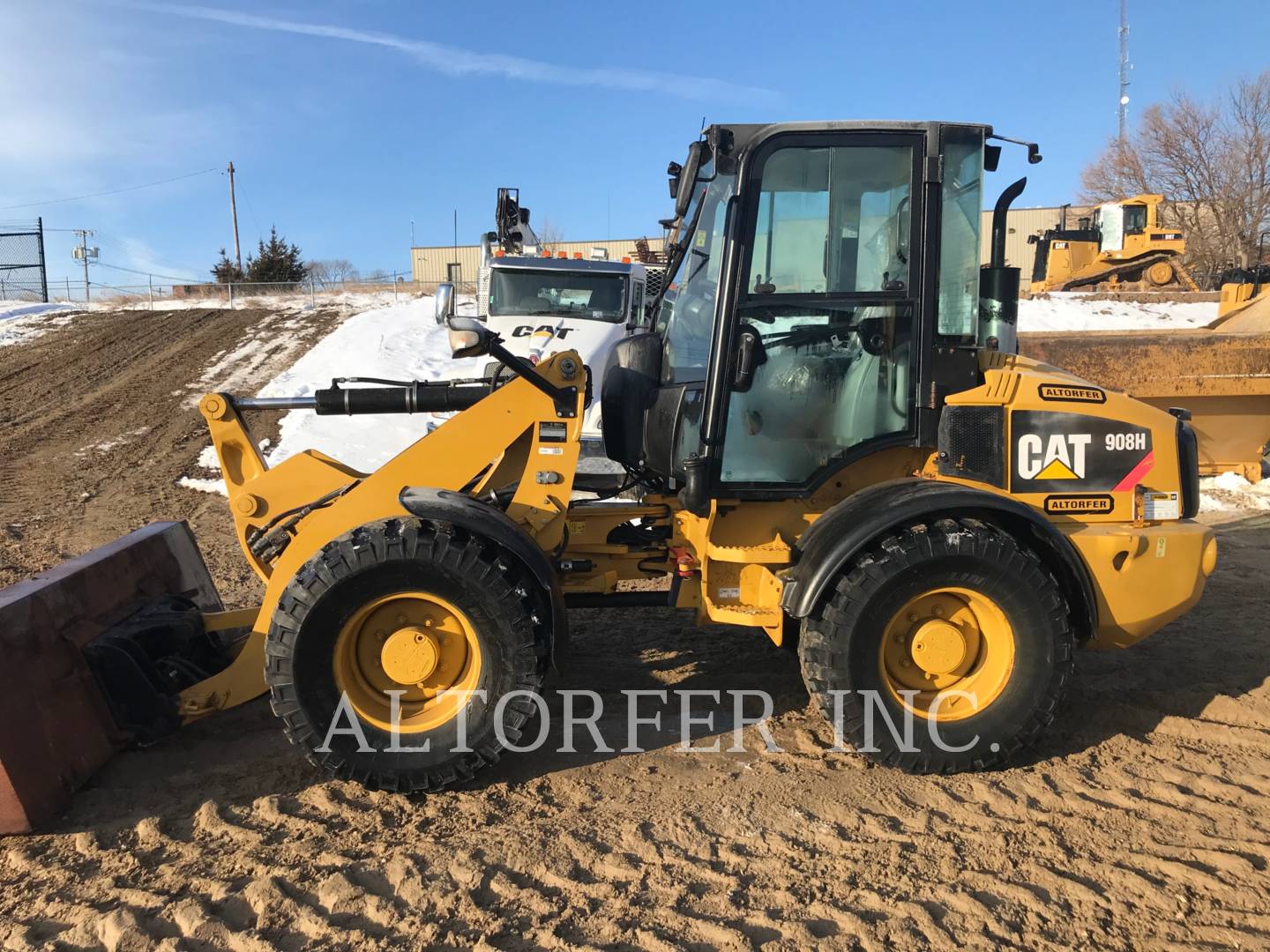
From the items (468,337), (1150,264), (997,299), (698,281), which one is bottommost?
(468,337)

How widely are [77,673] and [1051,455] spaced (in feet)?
12.7

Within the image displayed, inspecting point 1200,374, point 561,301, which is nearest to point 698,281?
point 561,301

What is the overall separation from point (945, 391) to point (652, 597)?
61.2 inches

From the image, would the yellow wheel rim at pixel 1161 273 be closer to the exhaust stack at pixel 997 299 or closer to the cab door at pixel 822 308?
the exhaust stack at pixel 997 299

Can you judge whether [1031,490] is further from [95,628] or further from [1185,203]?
[1185,203]

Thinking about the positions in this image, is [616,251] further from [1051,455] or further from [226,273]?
[1051,455]

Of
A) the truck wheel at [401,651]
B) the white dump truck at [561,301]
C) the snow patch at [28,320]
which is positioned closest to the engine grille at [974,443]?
the truck wheel at [401,651]

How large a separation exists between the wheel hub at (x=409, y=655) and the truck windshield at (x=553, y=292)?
6.56 m

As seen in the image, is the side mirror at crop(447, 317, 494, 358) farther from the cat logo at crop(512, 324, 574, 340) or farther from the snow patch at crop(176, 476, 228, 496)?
the snow patch at crop(176, 476, 228, 496)

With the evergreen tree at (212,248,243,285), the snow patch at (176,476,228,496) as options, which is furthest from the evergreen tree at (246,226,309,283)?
the snow patch at (176,476,228,496)

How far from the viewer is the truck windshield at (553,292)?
9.49m

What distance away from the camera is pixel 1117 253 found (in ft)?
81.4

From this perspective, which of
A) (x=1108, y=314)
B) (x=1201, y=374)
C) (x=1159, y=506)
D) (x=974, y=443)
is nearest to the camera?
(x=974, y=443)

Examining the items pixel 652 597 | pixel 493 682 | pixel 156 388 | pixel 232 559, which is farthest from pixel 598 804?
pixel 156 388
